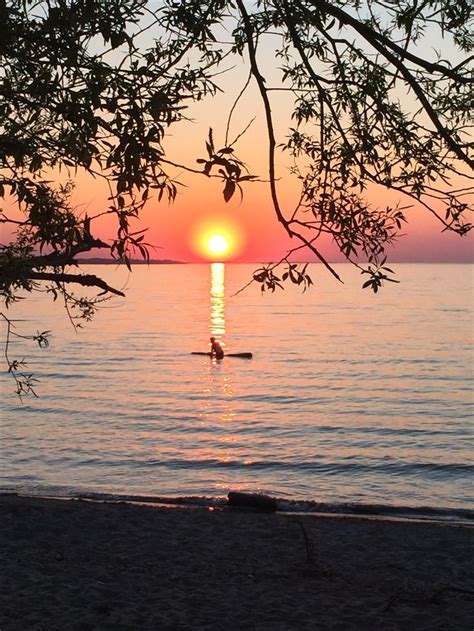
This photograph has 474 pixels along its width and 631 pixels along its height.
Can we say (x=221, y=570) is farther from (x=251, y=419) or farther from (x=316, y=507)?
(x=251, y=419)

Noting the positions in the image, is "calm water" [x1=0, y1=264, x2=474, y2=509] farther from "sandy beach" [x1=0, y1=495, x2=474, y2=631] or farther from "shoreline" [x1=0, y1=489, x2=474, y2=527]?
"sandy beach" [x1=0, y1=495, x2=474, y2=631]

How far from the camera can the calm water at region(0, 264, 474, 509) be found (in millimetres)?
22969

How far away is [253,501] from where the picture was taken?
18.4m

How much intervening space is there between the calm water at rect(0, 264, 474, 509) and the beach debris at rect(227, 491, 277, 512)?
273cm

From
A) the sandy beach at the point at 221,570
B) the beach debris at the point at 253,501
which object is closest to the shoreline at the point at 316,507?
the beach debris at the point at 253,501

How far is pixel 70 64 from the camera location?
238 inches

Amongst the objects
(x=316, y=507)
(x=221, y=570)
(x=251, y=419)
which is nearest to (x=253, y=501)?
(x=316, y=507)

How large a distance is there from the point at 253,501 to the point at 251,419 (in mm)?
15174

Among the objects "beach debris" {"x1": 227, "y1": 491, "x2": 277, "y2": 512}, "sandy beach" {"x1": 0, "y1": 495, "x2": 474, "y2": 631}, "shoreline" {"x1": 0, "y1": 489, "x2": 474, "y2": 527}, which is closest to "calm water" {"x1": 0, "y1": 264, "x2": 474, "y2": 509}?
"shoreline" {"x1": 0, "y1": 489, "x2": 474, "y2": 527}

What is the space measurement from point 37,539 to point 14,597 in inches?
128

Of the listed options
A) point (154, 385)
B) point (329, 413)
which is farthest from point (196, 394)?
point (329, 413)

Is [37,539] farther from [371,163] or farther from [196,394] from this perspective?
[196,394]

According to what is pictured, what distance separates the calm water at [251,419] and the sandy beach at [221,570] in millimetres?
5094

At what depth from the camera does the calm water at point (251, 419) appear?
22969 millimetres
